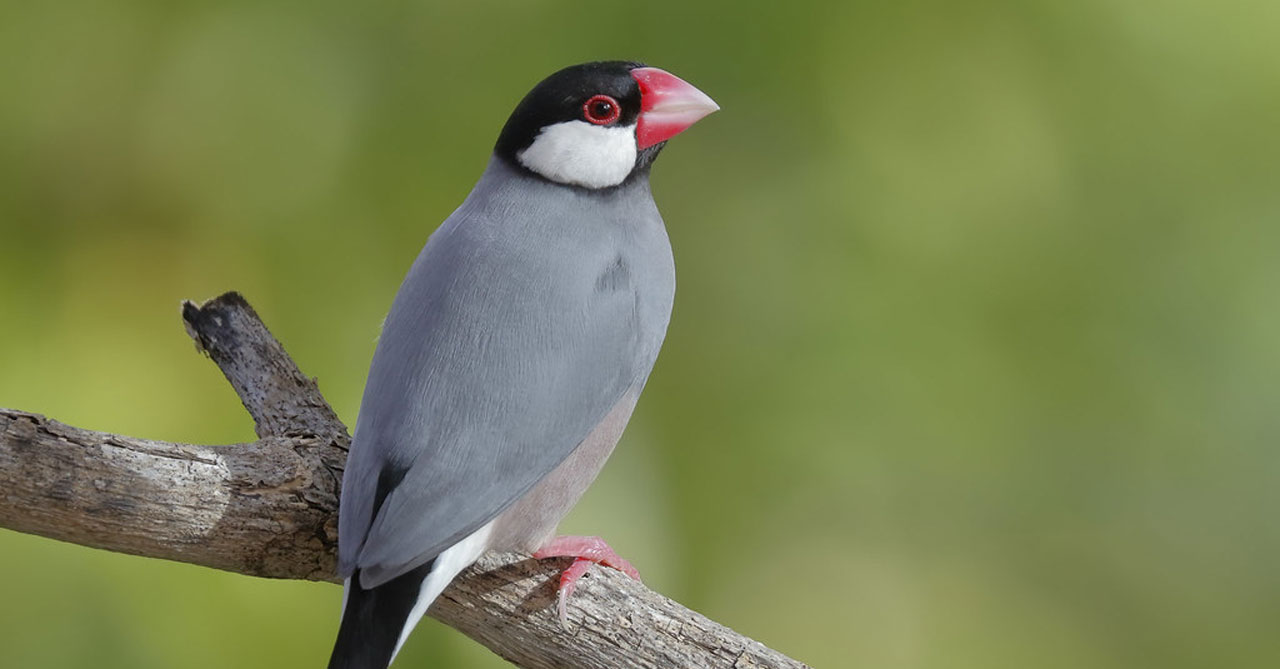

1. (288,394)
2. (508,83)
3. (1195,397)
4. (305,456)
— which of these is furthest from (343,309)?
(1195,397)

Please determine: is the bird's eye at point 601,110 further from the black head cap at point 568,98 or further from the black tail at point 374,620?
the black tail at point 374,620

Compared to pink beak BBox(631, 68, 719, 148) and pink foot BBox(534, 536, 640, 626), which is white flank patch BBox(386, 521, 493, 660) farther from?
pink beak BBox(631, 68, 719, 148)

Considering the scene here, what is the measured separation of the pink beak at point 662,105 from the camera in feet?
5.50

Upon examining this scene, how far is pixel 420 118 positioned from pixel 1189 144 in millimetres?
1642

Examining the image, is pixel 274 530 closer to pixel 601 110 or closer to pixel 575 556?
pixel 575 556

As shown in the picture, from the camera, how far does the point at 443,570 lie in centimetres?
147

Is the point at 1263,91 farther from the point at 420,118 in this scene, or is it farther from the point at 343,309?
the point at 343,309

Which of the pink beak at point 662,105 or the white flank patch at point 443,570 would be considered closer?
the white flank patch at point 443,570

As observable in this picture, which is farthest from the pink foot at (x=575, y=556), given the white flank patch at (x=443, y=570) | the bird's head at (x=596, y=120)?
the bird's head at (x=596, y=120)

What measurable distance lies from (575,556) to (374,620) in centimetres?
29

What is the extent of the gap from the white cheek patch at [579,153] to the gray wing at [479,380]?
0.07 m

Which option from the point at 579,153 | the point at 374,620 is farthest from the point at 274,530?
the point at 579,153

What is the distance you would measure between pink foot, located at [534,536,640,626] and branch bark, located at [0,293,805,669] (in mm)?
15

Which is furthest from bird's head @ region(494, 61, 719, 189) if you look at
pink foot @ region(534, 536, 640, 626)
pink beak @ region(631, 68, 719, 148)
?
pink foot @ region(534, 536, 640, 626)
